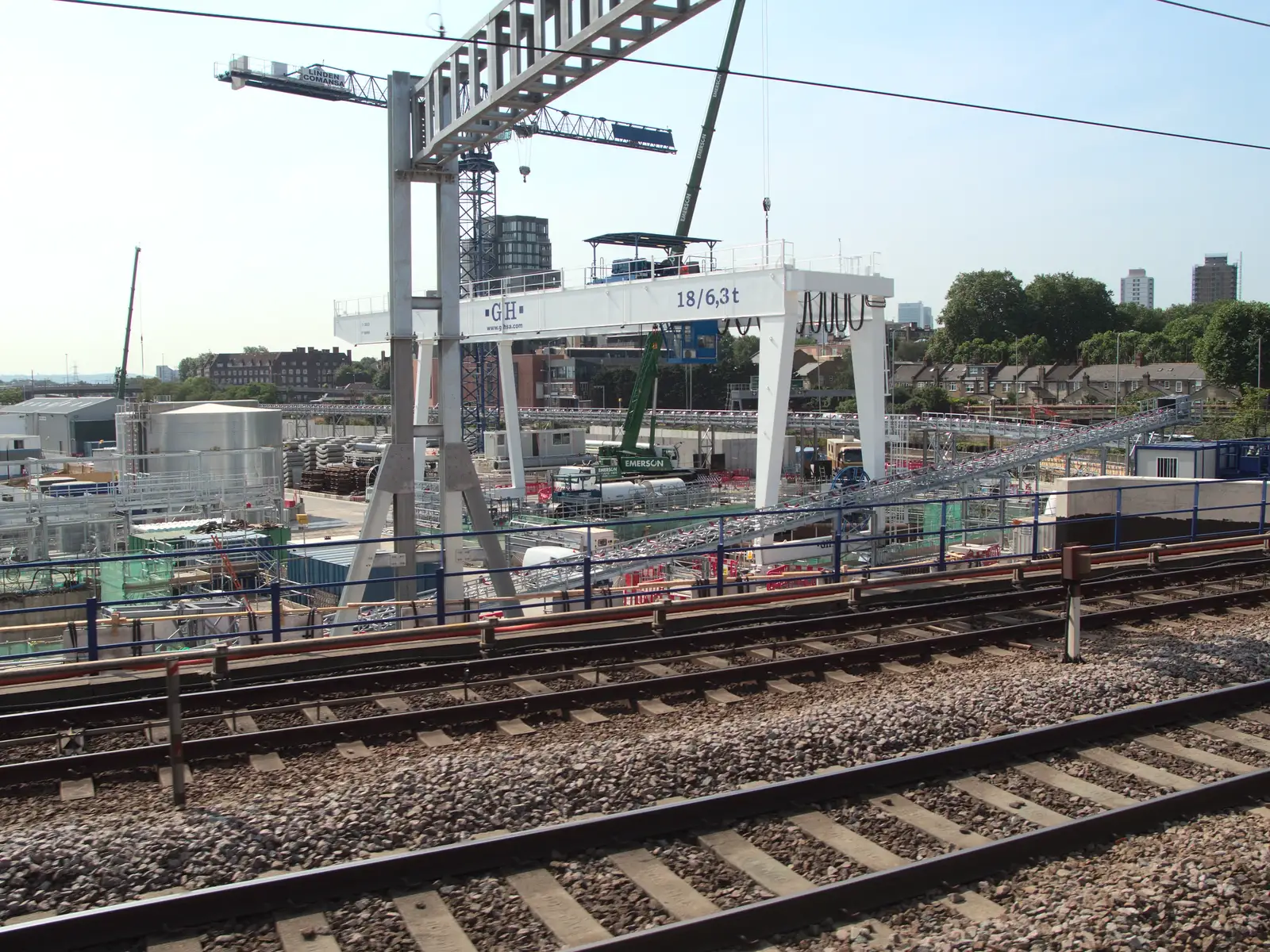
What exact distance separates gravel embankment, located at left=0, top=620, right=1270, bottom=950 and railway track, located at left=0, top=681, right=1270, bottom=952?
12 centimetres

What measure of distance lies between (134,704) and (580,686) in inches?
137

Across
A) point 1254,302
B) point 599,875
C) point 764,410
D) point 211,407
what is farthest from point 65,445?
point 1254,302

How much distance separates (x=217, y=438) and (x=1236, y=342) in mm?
75141

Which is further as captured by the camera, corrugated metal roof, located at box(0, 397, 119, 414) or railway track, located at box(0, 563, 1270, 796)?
corrugated metal roof, located at box(0, 397, 119, 414)

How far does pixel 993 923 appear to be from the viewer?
15.3ft

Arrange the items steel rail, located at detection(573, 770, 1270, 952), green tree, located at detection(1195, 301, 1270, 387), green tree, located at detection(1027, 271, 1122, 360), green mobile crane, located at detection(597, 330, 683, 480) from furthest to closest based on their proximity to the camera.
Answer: green tree, located at detection(1027, 271, 1122, 360) → green tree, located at detection(1195, 301, 1270, 387) → green mobile crane, located at detection(597, 330, 683, 480) → steel rail, located at detection(573, 770, 1270, 952)

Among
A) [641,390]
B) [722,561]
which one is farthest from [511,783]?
[641,390]

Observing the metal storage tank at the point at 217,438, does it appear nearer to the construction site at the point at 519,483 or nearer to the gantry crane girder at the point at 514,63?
the construction site at the point at 519,483

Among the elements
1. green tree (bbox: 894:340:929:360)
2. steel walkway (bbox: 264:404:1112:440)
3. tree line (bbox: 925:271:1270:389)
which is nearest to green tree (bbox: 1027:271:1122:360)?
tree line (bbox: 925:271:1270:389)

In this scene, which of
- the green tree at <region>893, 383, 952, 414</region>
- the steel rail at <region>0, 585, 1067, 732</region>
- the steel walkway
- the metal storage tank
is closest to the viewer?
the steel rail at <region>0, 585, 1067, 732</region>

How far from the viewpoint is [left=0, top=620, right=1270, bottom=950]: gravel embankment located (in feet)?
16.9

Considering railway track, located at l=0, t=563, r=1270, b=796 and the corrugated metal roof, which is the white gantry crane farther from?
the corrugated metal roof

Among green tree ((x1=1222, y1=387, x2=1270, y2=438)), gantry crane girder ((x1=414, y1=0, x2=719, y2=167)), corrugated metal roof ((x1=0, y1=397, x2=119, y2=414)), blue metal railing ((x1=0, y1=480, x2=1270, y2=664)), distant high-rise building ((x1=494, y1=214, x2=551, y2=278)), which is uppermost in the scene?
distant high-rise building ((x1=494, y1=214, x2=551, y2=278))

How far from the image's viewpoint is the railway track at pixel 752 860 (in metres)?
4.61
